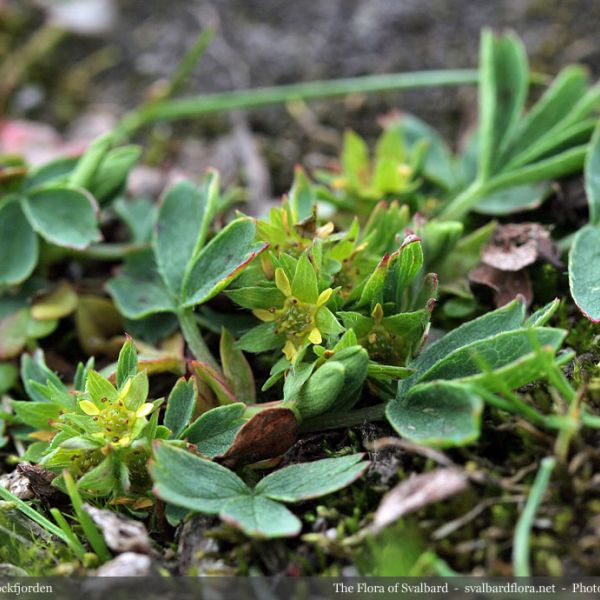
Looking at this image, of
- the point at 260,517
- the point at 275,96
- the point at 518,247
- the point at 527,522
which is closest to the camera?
the point at 527,522

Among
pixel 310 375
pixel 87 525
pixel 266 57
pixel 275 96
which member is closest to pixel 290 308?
pixel 310 375

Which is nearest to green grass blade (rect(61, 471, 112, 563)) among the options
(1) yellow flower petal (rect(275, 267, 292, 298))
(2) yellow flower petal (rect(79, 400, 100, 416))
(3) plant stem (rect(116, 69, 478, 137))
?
(2) yellow flower petal (rect(79, 400, 100, 416))

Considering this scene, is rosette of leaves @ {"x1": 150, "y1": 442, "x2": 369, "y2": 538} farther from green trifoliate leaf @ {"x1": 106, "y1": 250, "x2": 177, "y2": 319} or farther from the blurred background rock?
the blurred background rock

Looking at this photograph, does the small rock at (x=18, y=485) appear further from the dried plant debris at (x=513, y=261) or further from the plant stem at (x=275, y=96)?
the plant stem at (x=275, y=96)

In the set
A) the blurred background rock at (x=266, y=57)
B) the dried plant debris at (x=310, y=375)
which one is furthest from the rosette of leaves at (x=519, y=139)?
the blurred background rock at (x=266, y=57)

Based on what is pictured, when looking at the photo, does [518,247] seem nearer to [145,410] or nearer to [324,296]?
[324,296]

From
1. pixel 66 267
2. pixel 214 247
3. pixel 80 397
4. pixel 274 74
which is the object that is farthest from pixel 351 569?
pixel 274 74

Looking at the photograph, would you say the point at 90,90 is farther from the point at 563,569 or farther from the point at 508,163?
the point at 563,569
